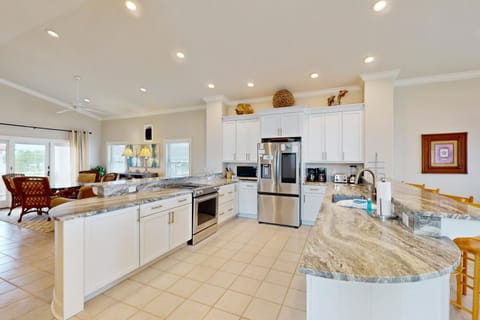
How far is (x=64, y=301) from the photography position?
70.1 inches

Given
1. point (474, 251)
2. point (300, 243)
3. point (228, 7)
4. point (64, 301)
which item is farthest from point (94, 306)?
point (228, 7)

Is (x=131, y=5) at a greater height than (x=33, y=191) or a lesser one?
greater

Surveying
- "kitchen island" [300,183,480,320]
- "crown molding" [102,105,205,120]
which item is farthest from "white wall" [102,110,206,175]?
"kitchen island" [300,183,480,320]

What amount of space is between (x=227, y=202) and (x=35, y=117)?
6.32m

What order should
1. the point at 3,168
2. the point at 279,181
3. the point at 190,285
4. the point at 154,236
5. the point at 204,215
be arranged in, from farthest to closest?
1. the point at 3,168
2. the point at 279,181
3. the point at 204,215
4. the point at 154,236
5. the point at 190,285

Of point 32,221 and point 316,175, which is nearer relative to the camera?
point 32,221

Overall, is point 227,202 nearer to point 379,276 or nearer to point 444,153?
point 379,276

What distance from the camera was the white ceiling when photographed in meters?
2.62

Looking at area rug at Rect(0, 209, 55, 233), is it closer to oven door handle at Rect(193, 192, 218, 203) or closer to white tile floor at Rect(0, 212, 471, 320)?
white tile floor at Rect(0, 212, 471, 320)

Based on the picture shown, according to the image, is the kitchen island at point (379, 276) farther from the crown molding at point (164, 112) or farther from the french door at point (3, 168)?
the french door at point (3, 168)

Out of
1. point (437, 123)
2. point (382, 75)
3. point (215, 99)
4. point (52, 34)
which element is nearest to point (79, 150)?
point (52, 34)

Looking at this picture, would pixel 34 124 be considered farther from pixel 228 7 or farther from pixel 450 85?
pixel 450 85

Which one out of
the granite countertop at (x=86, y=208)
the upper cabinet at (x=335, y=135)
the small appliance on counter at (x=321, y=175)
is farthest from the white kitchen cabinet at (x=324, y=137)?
the granite countertop at (x=86, y=208)

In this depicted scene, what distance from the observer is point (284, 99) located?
4.55 meters
